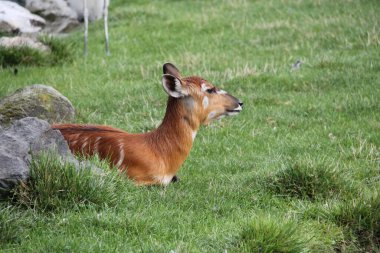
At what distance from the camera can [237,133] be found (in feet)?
32.4

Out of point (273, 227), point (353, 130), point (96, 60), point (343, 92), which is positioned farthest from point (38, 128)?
point (96, 60)

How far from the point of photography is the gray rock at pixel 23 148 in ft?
20.6

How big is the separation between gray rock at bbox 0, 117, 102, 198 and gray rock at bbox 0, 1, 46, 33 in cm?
898

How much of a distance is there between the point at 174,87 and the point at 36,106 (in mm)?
2411

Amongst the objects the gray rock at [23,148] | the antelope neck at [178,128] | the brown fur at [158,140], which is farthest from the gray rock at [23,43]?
the gray rock at [23,148]

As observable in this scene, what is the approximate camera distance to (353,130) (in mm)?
9758

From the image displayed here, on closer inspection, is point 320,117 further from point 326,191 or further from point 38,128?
point 38,128

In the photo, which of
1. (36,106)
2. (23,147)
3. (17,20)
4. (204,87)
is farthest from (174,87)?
(17,20)

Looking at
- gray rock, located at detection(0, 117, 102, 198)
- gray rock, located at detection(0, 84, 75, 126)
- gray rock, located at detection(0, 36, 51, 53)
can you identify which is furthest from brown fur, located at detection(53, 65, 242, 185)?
gray rock, located at detection(0, 36, 51, 53)

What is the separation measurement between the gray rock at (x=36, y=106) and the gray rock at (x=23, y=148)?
84.6 inches

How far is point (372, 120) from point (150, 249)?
522 cm

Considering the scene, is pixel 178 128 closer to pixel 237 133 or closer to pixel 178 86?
pixel 178 86

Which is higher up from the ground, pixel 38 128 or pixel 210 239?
pixel 38 128

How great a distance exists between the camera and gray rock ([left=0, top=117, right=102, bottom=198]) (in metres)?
6.27
